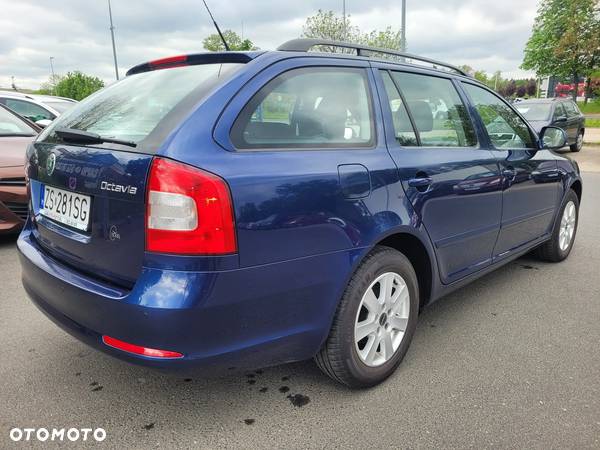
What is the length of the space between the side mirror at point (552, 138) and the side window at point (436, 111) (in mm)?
1198

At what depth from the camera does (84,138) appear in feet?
6.77

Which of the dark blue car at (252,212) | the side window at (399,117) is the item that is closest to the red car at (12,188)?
the dark blue car at (252,212)

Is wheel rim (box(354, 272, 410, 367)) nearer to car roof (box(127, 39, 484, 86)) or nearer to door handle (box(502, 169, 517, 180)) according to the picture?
car roof (box(127, 39, 484, 86))

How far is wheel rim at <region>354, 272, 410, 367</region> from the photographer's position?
7.64ft

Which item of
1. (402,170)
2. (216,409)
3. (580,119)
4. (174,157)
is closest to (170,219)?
(174,157)

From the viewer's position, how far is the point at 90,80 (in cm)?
4169

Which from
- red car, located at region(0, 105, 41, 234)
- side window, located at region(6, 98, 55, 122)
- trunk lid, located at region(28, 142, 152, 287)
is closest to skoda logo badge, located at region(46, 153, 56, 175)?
trunk lid, located at region(28, 142, 152, 287)

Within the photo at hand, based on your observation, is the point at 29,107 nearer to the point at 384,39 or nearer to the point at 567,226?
the point at 567,226

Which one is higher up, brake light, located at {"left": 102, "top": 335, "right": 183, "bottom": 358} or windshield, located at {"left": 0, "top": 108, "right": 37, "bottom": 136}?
windshield, located at {"left": 0, "top": 108, "right": 37, "bottom": 136}

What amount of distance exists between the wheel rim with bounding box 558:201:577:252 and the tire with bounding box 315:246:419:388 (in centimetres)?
258

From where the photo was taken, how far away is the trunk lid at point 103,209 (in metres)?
1.81

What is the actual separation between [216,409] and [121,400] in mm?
472

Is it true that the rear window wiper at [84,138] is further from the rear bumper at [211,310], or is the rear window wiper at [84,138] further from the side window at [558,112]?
the side window at [558,112]

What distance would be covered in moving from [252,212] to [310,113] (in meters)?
0.69
